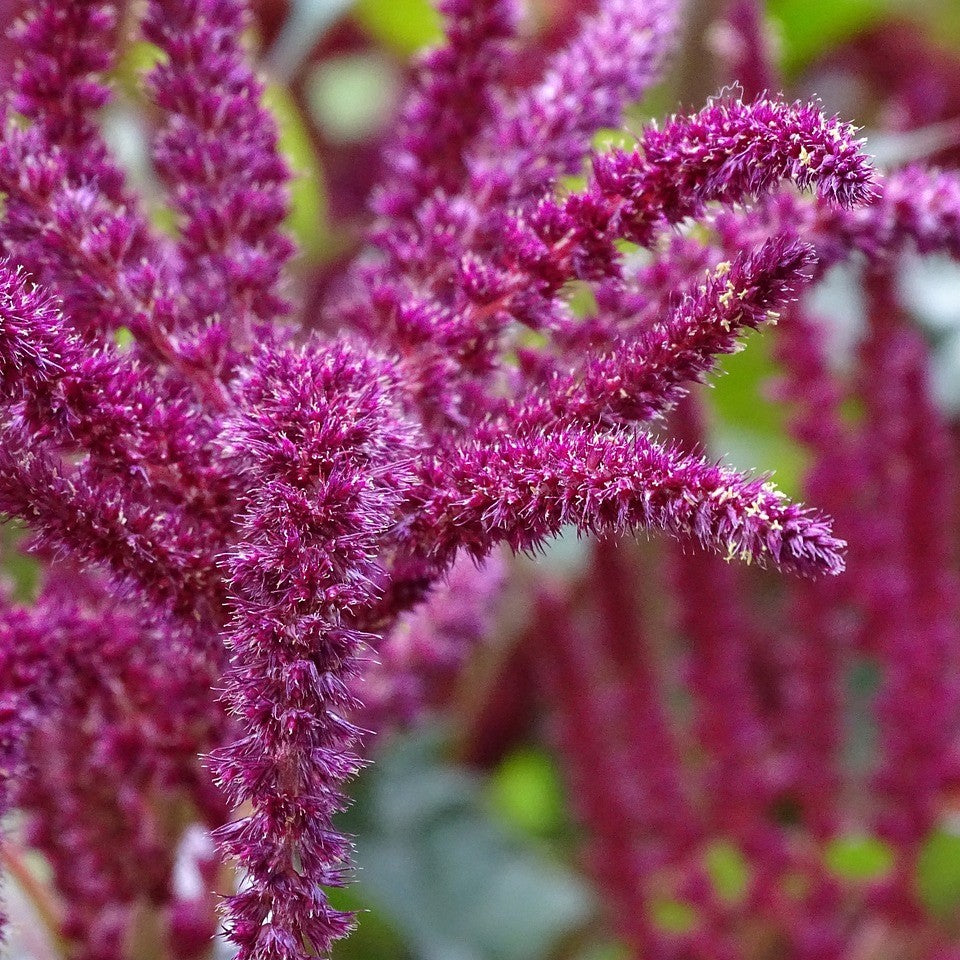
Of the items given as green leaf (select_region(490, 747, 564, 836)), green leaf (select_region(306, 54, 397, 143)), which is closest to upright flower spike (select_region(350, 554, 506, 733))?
green leaf (select_region(490, 747, 564, 836))

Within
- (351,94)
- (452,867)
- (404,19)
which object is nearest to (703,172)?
(452,867)

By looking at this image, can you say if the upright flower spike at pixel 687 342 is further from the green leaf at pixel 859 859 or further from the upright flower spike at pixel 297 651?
the green leaf at pixel 859 859

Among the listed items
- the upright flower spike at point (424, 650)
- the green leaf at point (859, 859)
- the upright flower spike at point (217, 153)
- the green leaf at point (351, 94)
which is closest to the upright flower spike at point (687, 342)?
the upright flower spike at point (217, 153)

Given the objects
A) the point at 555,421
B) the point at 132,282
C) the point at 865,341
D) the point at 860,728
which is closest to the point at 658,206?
the point at 555,421

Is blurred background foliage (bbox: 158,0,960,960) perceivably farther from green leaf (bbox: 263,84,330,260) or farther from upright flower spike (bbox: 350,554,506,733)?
upright flower spike (bbox: 350,554,506,733)

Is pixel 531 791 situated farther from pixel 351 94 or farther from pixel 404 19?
pixel 351 94

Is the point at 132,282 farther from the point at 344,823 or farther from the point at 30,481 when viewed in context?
the point at 344,823
